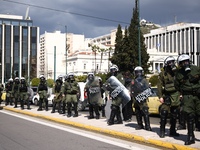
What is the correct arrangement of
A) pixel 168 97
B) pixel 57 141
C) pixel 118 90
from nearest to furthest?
pixel 168 97 → pixel 57 141 → pixel 118 90

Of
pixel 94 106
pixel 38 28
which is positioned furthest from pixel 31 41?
pixel 94 106

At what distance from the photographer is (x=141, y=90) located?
370 inches

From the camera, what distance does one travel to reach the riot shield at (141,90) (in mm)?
9336

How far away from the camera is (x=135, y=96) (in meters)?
9.44

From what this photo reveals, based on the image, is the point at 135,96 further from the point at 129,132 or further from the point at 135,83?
the point at 129,132

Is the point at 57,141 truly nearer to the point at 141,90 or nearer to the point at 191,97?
the point at 141,90

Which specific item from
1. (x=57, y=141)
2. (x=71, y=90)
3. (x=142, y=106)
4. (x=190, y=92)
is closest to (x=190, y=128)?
(x=190, y=92)

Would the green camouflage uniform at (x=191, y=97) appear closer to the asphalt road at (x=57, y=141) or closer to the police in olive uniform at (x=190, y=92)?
the police in olive uniform at (x=190, y=92)

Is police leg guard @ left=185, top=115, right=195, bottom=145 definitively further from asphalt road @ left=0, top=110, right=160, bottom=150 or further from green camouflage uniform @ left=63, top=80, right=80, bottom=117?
green camouflage uniform @ left=63, top=80, right=80, bottom=117

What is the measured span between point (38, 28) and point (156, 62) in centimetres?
4235

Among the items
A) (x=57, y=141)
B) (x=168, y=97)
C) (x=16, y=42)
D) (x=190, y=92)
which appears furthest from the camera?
(x=16, y=42)

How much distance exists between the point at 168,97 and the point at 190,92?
41.2 inches

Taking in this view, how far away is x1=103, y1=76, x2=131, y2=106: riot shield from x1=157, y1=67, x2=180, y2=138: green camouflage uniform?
8.76ft

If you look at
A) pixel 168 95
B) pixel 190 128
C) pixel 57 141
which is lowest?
pixel 57 141
